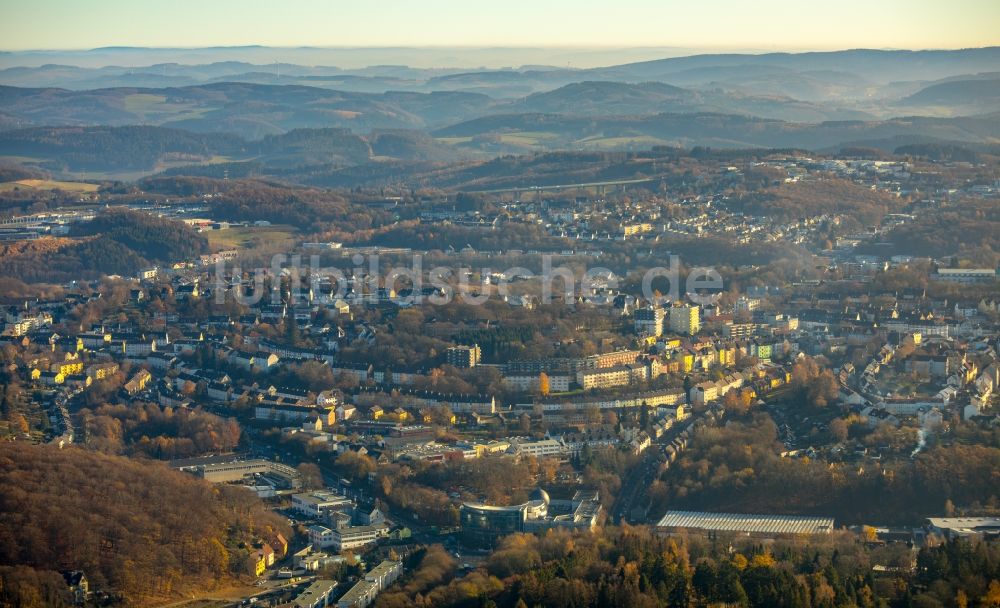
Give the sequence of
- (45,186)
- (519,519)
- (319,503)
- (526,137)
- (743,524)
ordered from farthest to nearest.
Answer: (526,137), (45,186), (319,503), (519,519), (743,524)

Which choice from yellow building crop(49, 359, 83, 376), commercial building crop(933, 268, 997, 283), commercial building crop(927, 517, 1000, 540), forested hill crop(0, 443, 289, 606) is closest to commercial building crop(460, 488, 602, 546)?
forested hill crop(0, 443, 289, 606)

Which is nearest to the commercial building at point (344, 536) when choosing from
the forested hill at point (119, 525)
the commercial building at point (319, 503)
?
the forested hill at point (119, 525)

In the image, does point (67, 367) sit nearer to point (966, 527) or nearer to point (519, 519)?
point (519, 519)

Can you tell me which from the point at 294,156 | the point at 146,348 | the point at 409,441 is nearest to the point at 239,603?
the point at 409,441

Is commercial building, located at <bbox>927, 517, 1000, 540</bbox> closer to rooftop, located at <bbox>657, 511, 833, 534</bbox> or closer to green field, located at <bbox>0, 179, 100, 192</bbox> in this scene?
rooftop, located at <bbox>657, 511, 833, 534</bbox>

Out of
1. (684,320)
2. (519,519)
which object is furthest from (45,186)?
(519,519)

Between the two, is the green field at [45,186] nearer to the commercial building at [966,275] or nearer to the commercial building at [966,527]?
the commercial building at [966,275]

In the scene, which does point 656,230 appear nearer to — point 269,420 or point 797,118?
point 269,420
